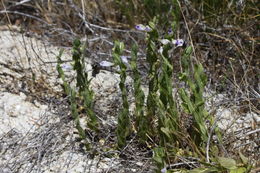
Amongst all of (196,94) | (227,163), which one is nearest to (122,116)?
(196,94)

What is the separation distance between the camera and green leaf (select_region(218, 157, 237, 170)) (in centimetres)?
189

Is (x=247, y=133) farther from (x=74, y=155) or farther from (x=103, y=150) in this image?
(x=74, y=155)

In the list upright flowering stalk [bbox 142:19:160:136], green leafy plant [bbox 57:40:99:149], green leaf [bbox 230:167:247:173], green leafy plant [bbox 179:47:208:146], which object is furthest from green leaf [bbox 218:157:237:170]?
green leafy plant [bbox 57:40:99:149]

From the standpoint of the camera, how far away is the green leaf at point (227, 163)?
1889 mm

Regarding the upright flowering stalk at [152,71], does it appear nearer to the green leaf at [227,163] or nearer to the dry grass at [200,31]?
the dry grass at [200,31]

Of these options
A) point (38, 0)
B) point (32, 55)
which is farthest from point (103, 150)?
point (38, 0)

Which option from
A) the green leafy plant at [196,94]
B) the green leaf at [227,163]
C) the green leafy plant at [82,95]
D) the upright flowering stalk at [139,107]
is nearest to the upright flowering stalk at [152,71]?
the upright flowering stalk at [139,107]

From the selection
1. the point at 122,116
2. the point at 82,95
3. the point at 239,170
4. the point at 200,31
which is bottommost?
the point at 239,170

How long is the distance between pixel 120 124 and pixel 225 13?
112cm

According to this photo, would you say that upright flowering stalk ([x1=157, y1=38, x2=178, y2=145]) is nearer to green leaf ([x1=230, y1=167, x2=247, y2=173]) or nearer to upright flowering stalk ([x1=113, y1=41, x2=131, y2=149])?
upright flowering stalk ([x1=113, y1=41, x2=131, y2=149])

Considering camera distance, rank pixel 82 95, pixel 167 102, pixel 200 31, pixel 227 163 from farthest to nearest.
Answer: pixel 200 31, pixel 82 95, pixel 167 102, pixel 227 163

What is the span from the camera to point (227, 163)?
189 cm

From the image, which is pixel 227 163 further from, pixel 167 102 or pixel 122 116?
pixel 122 116

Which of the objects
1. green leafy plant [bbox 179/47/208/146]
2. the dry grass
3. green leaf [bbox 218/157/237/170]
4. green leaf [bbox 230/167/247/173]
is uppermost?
the dry grass
